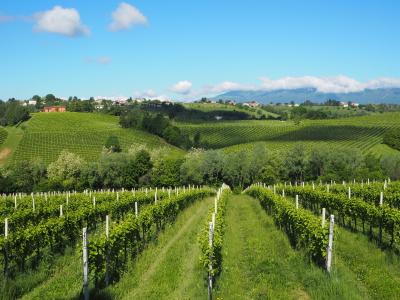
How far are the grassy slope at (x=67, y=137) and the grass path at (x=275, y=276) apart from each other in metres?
88.5

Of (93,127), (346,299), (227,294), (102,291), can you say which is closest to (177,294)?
(227,294)

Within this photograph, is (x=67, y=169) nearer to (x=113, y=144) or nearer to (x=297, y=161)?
(x=113, y=144)

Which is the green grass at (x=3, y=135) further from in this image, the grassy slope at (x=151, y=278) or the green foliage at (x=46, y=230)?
the grassy slope at (x=151, y=278)

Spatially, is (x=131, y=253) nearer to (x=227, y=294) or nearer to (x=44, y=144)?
(x=227, y=294)

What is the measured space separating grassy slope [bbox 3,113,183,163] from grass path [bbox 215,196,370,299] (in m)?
88.5

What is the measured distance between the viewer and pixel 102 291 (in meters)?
12.5

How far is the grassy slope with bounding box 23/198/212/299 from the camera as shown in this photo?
12.2 m

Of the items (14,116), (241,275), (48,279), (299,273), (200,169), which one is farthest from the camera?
(14,116)

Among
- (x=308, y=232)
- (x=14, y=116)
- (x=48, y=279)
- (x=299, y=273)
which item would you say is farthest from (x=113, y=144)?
(x=299, y=273)

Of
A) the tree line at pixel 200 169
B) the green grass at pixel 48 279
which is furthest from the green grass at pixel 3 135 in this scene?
the green grass at pixel 48 279

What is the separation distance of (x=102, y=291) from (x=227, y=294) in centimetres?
350

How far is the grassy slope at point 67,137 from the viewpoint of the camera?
113 m

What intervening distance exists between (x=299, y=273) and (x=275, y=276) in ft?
2.84

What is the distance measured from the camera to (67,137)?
127688 millimetres
